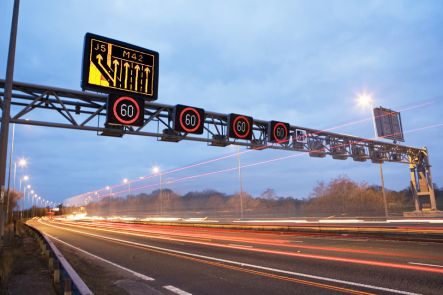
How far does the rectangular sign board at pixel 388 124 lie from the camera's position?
3206cm

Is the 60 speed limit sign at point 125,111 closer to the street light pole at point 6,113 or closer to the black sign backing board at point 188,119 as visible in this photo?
the black sign backing board at point 188,119

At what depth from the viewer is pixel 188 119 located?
18781 mm

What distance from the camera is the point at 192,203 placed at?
212ft

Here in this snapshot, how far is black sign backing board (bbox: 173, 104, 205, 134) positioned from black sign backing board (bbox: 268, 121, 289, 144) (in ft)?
17.3

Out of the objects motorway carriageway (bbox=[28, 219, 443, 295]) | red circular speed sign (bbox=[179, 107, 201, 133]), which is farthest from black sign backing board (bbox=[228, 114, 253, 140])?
motorway carriageway (bbox=[28, 219, 443, 295])

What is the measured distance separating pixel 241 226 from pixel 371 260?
18.9m

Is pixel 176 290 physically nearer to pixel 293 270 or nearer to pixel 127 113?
pixel 293 270

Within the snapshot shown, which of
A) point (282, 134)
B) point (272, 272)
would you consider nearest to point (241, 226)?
point (282, 134)

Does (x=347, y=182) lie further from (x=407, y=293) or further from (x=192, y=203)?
(x=407, y=293)

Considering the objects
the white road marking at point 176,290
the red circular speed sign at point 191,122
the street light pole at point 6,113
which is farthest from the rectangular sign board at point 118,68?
the white road marking at point 176,290

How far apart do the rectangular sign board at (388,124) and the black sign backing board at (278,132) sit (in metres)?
13.1

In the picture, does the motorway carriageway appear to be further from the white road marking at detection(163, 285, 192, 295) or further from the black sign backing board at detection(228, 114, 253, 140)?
the black sign backing board at detection(228, 114, 253, 140)

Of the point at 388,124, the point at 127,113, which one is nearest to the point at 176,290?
the point at 127,113

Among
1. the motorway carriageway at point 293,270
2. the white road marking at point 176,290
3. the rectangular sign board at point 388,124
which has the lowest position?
the white road marking at point 176,290
